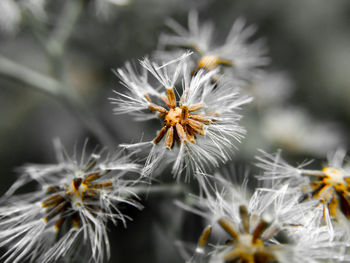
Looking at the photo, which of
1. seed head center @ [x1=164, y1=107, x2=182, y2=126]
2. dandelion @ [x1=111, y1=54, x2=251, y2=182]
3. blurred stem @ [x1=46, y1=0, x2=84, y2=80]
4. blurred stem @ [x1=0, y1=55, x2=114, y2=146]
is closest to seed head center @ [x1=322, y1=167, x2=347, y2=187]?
dandelion @ [x1=111, y1=54, x2=251, y2=182]

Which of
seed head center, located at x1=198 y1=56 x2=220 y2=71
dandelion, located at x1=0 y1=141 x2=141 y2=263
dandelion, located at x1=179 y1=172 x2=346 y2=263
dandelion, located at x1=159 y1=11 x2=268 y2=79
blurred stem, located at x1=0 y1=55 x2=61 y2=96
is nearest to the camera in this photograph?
dandelion, located at x1=179 y1=172 x2=346 y2=263

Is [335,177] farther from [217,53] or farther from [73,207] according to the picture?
[73,207]

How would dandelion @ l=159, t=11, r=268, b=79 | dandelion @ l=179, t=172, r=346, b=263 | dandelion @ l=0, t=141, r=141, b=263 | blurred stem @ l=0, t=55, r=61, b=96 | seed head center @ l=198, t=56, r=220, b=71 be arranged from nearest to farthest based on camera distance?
dandelion @ l=179, t=172, r=346, b=263, dandelion @ l=0, t=141, r=141, b=263, seed head center @ l=198, t=56, r=220, b=71, dandelion @ l=159, t=11, r=268, b=79, blurred stem @ l=0, t=55, r=61, b=96

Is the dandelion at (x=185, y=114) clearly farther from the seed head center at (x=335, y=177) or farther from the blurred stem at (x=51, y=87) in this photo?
the blurred stem at (x=51, y=87)

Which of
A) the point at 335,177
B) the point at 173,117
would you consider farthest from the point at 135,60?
the point at 335,177

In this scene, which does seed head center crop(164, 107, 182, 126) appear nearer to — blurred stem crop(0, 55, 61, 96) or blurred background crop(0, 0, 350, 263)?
blurred background crop(0, 0, 350, 263)

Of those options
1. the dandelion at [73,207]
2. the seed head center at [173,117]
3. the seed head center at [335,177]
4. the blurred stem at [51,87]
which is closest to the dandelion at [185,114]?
the seed head center at [173,117]
